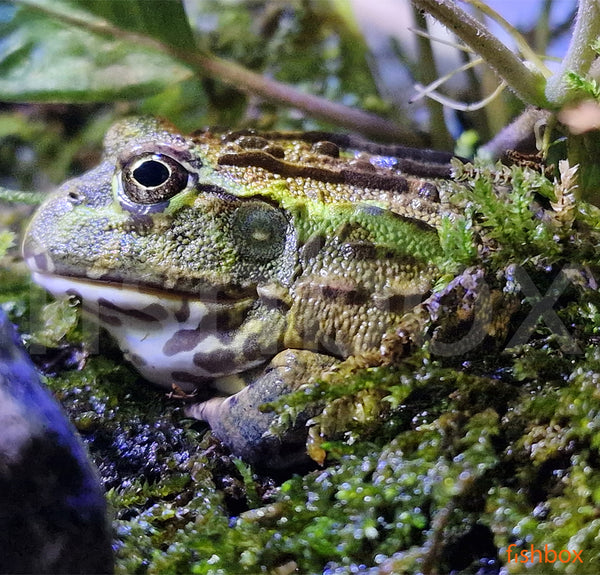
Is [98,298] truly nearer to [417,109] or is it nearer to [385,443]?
[385,443]

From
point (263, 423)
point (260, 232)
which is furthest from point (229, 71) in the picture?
point (263, 423)

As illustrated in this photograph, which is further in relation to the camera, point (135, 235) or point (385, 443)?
point (135, 235)

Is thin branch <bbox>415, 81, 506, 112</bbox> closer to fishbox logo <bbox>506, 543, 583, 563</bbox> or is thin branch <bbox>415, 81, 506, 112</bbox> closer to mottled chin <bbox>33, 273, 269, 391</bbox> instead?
mottled chin <bbox>33, 273, 269, 391</bbox>

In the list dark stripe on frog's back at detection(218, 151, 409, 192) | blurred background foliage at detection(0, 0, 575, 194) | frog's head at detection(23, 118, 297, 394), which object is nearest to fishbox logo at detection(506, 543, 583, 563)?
frog's head at detection(23, 118, 297, 394)

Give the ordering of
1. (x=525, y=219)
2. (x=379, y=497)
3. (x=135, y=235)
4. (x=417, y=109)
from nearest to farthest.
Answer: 1. (x=379, y=497)
2. (x=525, y=219)
3. (x=135, y=235)
4. (x=417, y=109)

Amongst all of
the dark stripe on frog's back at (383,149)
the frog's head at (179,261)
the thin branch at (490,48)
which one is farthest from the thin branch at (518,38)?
the frog's head at (179,261)

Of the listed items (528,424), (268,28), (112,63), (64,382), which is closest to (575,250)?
(528,424)

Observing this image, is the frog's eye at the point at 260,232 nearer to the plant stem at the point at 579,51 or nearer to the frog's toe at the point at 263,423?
the frog's toe at the point at 263,423

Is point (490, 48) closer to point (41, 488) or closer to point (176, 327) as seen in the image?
point (176, 327)
